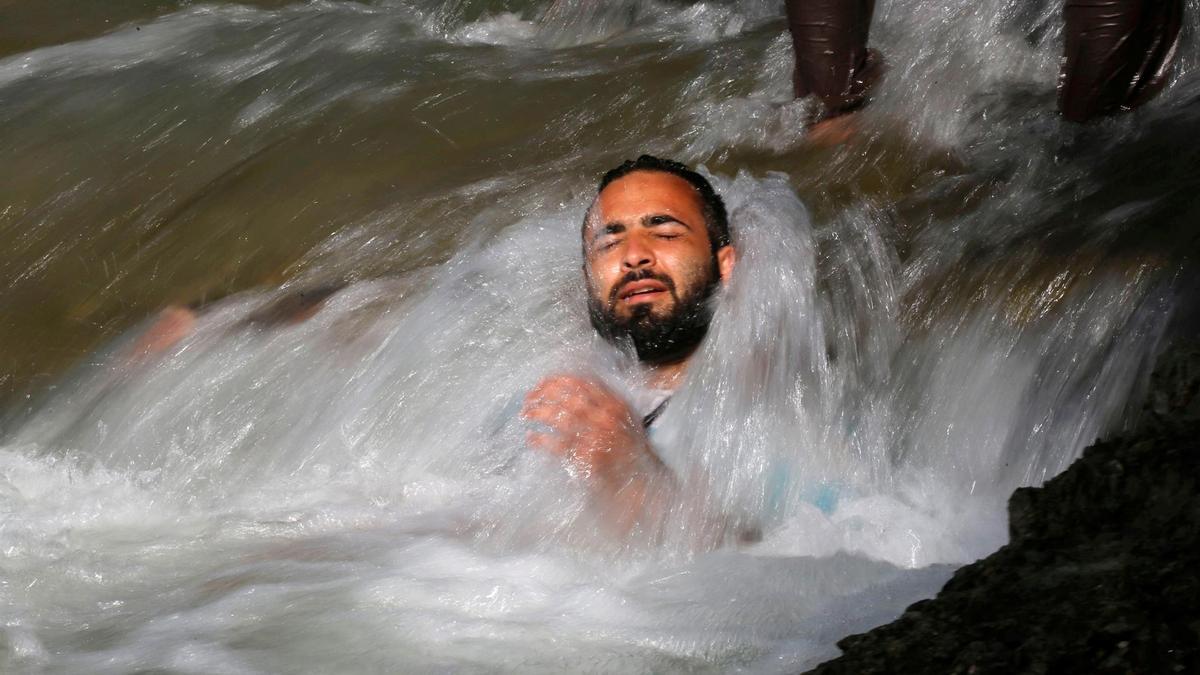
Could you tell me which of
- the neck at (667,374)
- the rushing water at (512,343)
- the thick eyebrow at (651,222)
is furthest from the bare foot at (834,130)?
the neck at (667,374)

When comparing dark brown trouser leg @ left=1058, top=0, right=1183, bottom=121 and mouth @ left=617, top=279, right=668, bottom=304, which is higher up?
dark brown trouser leg @ left=1058, top=0, right=1183, bottom=121

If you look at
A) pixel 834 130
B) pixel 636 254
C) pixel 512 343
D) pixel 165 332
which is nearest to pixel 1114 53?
pixel 834 130

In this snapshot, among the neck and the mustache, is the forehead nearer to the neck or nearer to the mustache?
the mustache

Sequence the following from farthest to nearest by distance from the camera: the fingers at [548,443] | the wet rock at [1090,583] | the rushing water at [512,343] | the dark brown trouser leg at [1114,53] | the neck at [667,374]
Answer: the dark brown trouser leg at [1114,53], the neck at [667,374], the fingers at [548,443], the rushing water at [512,343], the wet rock at [1090,583]

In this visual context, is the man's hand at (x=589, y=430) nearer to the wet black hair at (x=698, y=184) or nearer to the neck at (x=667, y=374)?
the neck at (x=667, y=374)

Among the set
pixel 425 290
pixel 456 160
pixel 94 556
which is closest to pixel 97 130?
pixel 456 160

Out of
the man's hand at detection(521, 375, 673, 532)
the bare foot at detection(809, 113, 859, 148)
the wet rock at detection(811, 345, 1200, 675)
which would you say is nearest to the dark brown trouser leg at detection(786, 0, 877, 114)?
the bare foot at detection(809, 113, 859, 148)

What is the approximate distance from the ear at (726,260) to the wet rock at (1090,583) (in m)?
1.38

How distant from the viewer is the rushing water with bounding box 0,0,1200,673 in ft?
10.8

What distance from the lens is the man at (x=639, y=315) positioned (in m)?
3.55

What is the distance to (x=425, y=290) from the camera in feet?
14.3

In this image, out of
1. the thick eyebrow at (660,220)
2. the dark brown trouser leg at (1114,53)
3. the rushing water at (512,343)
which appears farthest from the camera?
the dark brown trouser leg at (1114,53)

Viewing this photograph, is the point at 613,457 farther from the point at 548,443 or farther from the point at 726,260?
the point at 726,260

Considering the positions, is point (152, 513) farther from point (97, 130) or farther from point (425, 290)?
point (97, 130)
